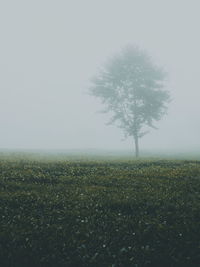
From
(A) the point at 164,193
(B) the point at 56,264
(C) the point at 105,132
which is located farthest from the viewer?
(C) the point at 105,132

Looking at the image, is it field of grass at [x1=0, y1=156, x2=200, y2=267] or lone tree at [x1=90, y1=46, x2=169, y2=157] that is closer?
field of grass at [x1=0, y1=156, x2=200, y2=267]

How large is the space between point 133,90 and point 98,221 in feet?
133

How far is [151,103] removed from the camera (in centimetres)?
4916

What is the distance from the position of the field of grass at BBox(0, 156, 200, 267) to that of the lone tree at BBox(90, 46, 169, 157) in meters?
33.3

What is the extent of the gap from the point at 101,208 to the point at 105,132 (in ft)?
588

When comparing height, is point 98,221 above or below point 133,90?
below

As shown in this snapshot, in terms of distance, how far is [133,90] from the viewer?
164 feet

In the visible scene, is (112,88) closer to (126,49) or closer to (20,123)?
(126,49)

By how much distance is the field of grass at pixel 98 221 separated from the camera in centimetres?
925

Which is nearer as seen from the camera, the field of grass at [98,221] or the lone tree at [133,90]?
the field of grass at [98,221]

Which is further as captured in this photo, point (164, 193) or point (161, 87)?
point (161, 87)

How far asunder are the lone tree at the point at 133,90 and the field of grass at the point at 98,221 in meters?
33.3

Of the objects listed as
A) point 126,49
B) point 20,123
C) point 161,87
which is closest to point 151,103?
point 161,87

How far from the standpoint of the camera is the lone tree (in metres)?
49.5
